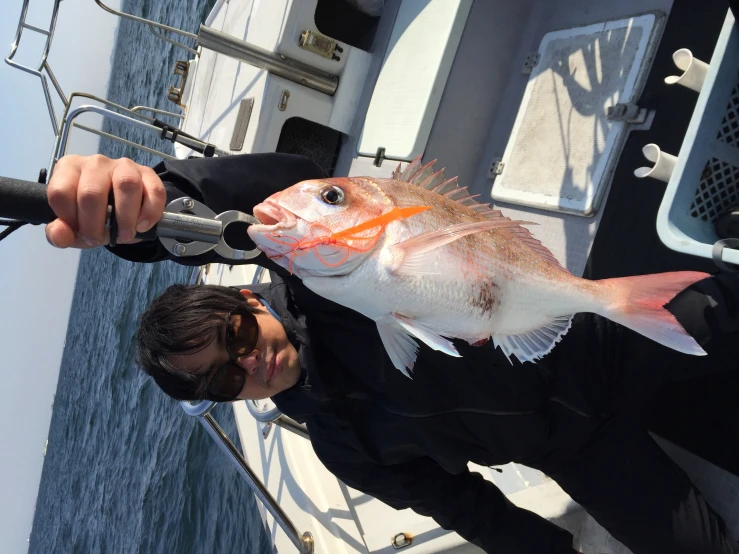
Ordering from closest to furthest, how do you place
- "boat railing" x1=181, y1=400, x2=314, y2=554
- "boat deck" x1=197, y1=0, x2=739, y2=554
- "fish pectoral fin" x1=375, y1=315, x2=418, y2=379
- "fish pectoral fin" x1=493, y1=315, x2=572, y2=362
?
"fish pectoral fin" x1=375, y1=315, x2=418, y2=379 → "fish pectoral fin" x1=493, y1=315, x2=572, y2=362 → "boat deck" x1=197, y1=0, x2=739, y2=554 → "boat railing" x1=181, y1=400, x2=314, y2=554

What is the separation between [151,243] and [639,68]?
102 inches

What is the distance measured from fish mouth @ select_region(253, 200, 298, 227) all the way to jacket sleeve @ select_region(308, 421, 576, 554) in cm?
123

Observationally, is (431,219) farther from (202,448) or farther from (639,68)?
(202,448)

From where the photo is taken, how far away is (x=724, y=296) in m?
2.02

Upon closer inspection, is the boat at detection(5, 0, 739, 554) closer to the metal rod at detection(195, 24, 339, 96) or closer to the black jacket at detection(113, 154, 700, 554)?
the metal rod at detection(195, 24, 339, 96)

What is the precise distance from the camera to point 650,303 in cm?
162

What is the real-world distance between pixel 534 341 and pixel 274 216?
38.3 inches

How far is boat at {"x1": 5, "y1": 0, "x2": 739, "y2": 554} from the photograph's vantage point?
8.57ft

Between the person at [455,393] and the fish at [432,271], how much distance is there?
1.54 feet

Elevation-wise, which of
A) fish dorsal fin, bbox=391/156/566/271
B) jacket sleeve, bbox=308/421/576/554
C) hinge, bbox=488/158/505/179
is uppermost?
hinge, bbox=488/158/505/179

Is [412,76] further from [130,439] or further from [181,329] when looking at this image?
[130,439]

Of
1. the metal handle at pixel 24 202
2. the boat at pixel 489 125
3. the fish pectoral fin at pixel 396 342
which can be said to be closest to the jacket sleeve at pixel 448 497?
the boat at pixel 489 125

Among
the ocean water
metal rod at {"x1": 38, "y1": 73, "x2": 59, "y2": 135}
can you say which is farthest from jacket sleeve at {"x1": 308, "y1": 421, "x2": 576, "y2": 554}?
the ocean water

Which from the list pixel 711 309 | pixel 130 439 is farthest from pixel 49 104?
pixel 130 439
